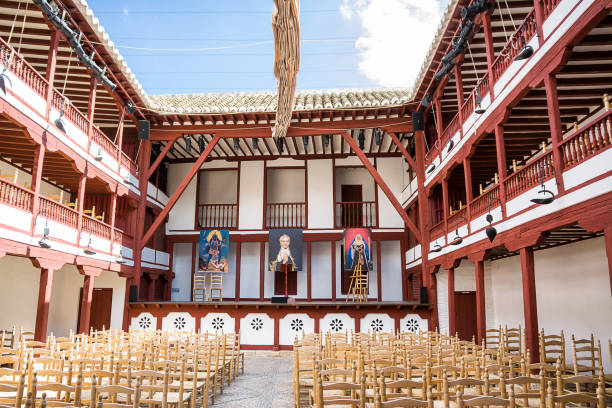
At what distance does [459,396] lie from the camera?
3135 mm

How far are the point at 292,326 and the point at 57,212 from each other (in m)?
6.82

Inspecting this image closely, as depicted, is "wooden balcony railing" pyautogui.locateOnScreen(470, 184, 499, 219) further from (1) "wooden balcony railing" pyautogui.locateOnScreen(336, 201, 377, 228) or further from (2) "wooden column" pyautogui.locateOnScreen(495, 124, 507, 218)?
(1) "wooden balcony railing" pyautogui.locateOnScreen(336, 201, 377, 228)

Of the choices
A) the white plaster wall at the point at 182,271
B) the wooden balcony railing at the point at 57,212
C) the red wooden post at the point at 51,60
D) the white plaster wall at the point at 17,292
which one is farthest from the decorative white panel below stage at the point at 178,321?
the red wooden post at the point at 51,60

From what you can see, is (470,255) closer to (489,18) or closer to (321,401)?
(489,18)

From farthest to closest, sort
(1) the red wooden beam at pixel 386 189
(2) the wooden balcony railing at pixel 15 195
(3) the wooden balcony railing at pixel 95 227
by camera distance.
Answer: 1. (1) the red wooden beam at pixel 386 189
2. (3) the wooden balcony railing at pixel 95 227
3. (2) the wooden balcony railing at pixel 15 195

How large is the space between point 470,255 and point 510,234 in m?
2.12

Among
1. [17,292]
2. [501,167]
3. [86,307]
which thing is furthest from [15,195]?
[501,167]

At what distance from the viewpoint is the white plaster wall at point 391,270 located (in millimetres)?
17344

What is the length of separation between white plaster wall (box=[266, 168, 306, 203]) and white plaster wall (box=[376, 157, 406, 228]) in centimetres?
348

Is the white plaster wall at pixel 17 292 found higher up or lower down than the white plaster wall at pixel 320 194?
lower down

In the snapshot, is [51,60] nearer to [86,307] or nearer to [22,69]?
[22,69]

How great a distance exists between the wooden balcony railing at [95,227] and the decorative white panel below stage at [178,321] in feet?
9.80

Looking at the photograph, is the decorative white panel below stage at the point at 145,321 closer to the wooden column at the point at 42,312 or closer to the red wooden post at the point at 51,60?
the wooden column at the point at 42,312

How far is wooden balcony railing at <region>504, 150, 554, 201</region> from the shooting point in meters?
6.91
